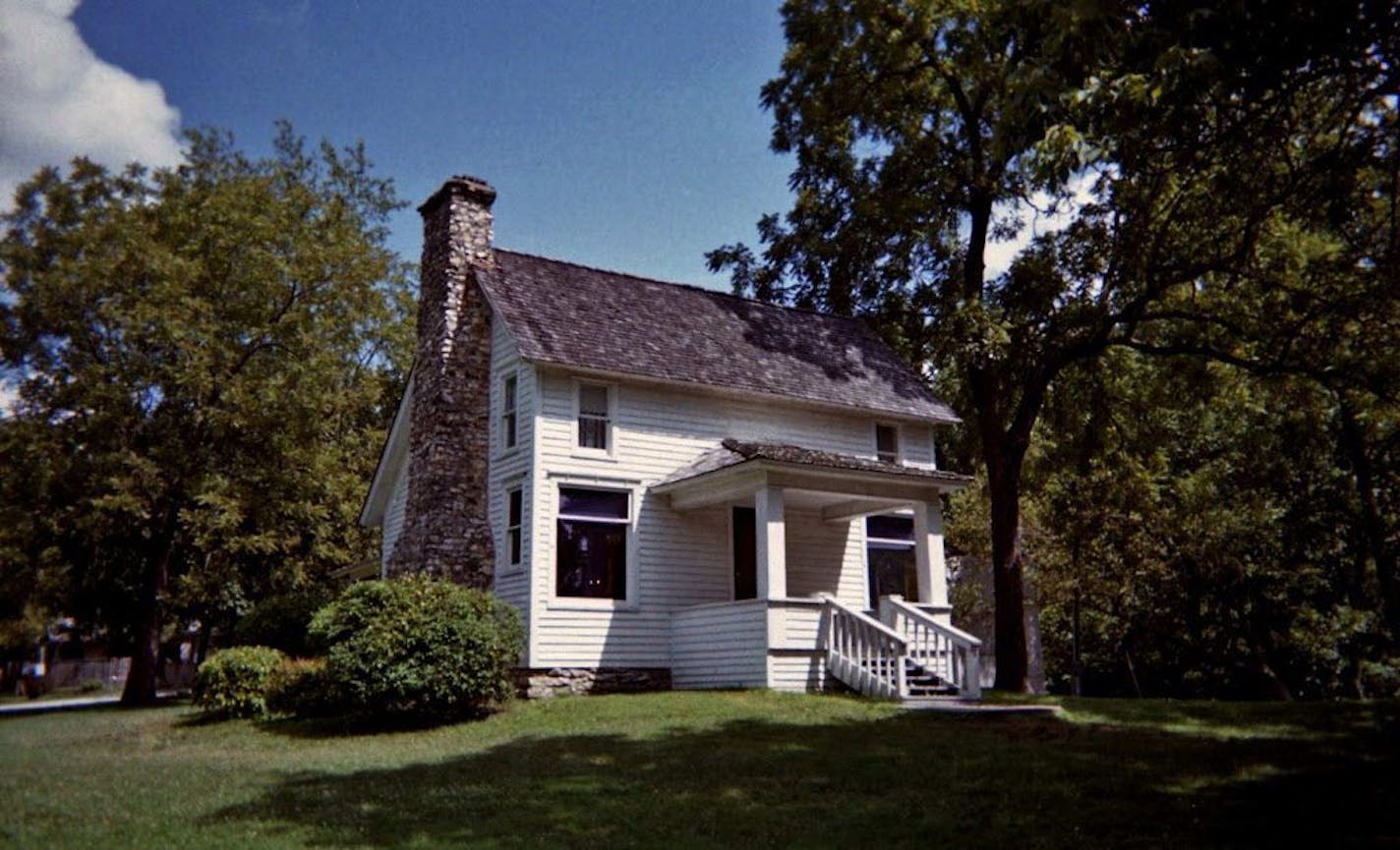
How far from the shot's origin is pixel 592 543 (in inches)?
765

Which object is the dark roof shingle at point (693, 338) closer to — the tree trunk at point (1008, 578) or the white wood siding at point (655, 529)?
the white wood siding at point (655, 529)

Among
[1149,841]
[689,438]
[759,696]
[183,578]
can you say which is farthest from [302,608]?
[1149,841]

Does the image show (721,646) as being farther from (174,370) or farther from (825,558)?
(174,370)

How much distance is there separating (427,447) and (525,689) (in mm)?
5466

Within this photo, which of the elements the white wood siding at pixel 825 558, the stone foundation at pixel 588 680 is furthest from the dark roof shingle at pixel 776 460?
the stone foundation at pixel 588 680

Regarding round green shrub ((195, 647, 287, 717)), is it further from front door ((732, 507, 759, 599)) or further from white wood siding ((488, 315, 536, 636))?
front door ((732, 507, 759, 599))

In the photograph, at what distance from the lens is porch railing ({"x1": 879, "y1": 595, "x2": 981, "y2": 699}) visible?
56.0 feet

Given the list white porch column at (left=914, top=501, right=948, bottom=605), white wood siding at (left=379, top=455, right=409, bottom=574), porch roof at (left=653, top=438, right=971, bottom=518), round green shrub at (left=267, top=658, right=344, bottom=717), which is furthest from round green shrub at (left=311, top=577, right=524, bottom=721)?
white porch column at (left=914, top=501, right=948, bottom=605)

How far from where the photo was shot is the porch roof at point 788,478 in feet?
59.9

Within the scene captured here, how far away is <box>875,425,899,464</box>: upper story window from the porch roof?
2519 millimetres

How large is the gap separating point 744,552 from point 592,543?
3350mm

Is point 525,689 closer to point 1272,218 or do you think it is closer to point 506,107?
point 506,107

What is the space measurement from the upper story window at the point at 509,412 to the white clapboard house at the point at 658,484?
0.16ft

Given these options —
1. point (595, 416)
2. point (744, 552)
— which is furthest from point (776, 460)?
point (595, 416)
